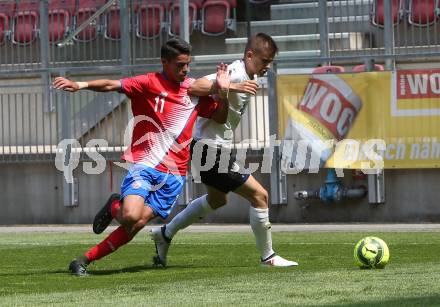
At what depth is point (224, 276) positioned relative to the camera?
9.86 meters

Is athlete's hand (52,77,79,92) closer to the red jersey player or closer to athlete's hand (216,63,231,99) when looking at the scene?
the red jersey player

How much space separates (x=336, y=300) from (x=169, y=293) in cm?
131

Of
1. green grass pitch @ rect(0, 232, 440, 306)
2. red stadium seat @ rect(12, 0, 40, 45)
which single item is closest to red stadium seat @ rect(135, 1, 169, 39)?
red stadium seat @ rect(12, 0, 40, 45)

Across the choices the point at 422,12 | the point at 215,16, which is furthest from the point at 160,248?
the point at 215,16

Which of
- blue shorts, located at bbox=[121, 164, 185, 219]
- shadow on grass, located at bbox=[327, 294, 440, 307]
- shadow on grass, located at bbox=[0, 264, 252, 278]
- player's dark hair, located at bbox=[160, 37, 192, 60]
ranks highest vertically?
player's dark hair, located at bbox=[160, 37, 192, 60]

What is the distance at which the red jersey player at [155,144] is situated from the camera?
10328 mm

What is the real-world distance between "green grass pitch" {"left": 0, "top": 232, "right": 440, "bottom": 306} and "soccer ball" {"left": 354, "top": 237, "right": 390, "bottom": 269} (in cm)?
15

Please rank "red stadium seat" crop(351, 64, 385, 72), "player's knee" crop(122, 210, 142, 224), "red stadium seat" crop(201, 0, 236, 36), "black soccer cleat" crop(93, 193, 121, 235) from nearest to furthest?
"player's knee" crop(122, 210, 142, 224) → "black soccer cleat" crop(93, 193, 121, 235) → "red stadium seat" crop(351, 64, 385, 72) → "red stadium seat" crop(201, 0, 236, 36)

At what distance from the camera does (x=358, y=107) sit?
60.8 feet

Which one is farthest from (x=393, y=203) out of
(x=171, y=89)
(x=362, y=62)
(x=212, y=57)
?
(x=171, y=89)

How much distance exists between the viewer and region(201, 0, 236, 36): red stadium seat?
2170 centimetres

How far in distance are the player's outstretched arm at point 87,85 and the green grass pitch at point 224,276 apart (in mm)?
1570

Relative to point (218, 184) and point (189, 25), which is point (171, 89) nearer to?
point (218, 184)

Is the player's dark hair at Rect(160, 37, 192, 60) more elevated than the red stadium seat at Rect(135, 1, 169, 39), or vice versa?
the red stadium seat at Rect(135, 1, 169, 39)
